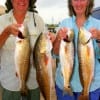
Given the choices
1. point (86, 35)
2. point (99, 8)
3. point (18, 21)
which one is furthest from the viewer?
point (99, 8)

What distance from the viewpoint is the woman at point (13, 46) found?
21.7 ft

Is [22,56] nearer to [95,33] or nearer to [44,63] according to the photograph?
[44,63]

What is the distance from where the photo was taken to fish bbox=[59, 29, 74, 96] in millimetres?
6273

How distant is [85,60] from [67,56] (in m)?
0.22

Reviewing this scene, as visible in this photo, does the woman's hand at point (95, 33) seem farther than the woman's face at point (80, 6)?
No

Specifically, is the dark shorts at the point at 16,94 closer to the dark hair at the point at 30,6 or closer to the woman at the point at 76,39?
the woman at the point at 76,39

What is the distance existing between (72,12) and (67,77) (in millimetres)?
877

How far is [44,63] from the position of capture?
6340 millimetres

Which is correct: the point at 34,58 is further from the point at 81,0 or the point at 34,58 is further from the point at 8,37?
the point at 81,0

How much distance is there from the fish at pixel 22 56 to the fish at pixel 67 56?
417 millimetres

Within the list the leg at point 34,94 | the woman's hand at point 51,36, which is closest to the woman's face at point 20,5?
the woman's hand at point 51,36

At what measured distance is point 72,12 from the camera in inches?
266

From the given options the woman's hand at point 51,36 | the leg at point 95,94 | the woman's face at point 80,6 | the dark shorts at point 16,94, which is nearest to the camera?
the woman's hand at point 51,36

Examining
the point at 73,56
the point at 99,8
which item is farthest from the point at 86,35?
the point at 99,8
